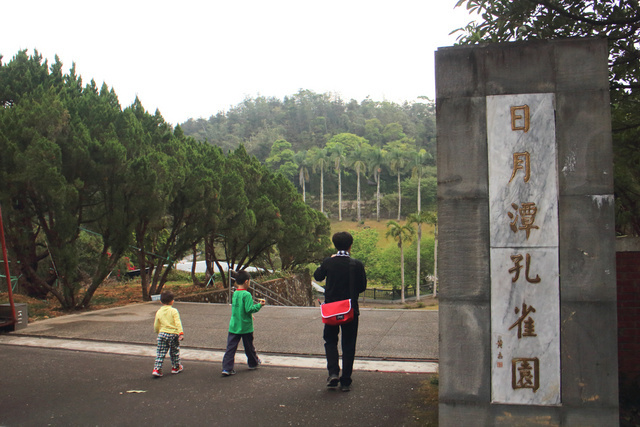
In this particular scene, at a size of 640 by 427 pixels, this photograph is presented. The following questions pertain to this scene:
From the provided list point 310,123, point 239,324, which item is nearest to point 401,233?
point 239,324

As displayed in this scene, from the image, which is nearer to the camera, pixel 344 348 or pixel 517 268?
pixel 517 268

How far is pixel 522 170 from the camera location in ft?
11.7

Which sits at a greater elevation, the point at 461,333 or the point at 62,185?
the point at 62,185

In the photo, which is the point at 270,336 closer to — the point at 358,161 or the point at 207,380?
the point at 207,380

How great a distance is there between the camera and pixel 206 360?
636cm

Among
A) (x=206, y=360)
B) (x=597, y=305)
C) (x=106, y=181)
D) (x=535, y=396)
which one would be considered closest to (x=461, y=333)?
(x=535, y=396)

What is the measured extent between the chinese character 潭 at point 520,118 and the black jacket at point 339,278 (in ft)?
6.20

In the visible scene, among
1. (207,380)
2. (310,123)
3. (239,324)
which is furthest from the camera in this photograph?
(310,123)

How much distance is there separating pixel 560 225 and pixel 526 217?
218 millimetres

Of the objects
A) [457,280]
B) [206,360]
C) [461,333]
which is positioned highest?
[457,280]

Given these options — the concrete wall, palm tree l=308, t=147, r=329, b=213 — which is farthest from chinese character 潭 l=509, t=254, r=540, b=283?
palm tree l=308, t=147, r=329, b=213

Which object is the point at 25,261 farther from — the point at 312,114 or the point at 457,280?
the point at 312,114

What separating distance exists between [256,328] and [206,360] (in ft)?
6.51

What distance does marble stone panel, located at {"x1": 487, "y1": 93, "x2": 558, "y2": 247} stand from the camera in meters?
3.52
